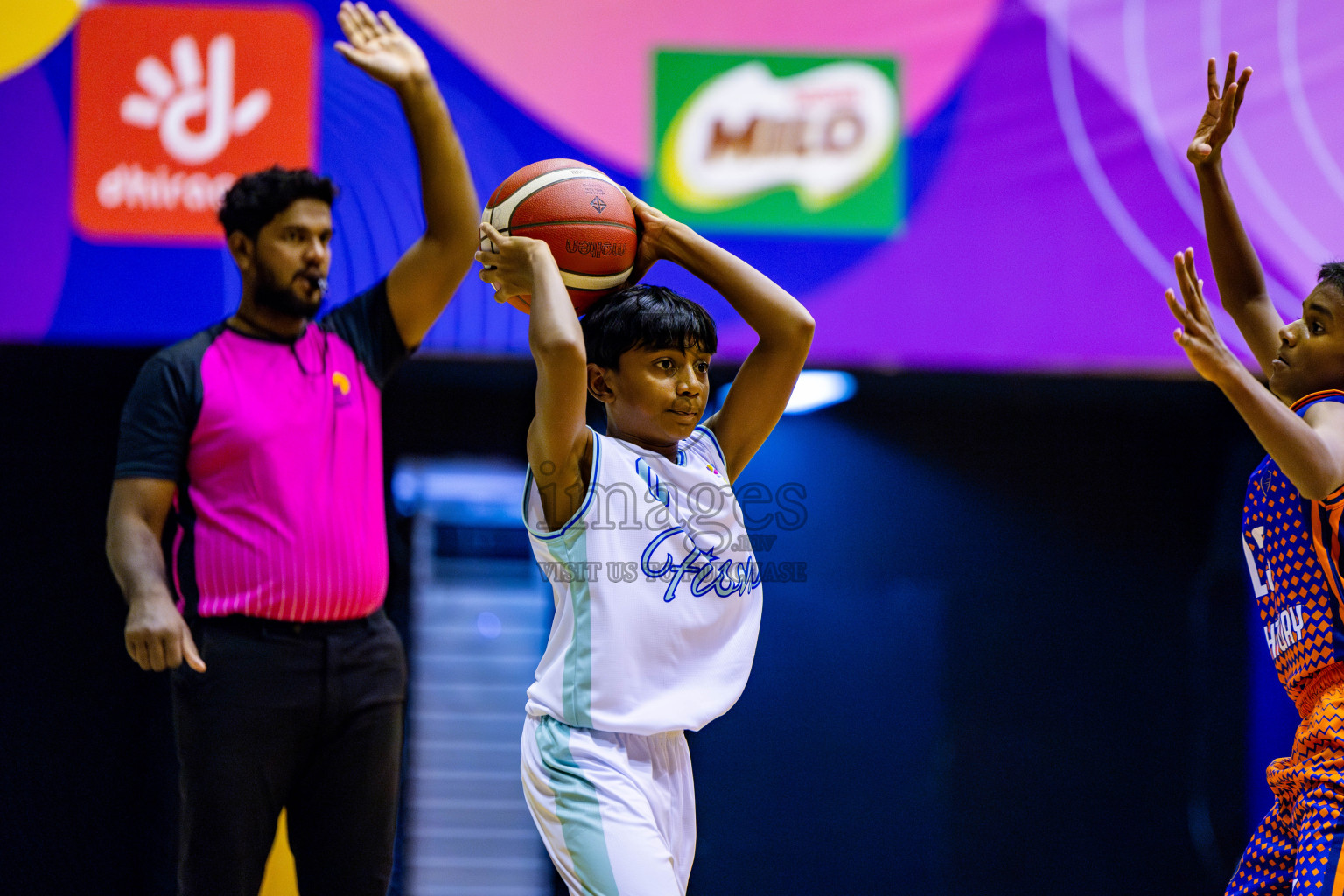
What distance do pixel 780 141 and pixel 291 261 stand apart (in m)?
1.99

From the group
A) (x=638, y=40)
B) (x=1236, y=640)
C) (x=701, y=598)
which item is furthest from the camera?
(x=1236, y=640)

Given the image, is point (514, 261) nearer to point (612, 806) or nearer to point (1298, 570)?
point (612, 806)

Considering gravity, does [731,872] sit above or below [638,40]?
below

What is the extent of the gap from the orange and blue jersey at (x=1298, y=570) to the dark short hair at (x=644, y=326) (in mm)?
1289

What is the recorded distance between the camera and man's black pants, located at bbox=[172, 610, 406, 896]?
2.91m

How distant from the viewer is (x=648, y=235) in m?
2.81

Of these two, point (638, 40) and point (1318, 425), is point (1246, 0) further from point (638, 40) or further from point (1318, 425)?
point (1318, 425)

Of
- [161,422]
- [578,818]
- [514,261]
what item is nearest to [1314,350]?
[514,261]

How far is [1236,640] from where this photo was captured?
5090 millimetres

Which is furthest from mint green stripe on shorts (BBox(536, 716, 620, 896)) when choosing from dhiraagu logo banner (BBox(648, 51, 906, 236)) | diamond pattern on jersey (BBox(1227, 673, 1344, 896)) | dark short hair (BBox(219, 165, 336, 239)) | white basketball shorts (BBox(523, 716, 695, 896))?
dhiraagu logo banner (BBox(648, 51, 906, 236))

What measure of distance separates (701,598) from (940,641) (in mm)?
2858

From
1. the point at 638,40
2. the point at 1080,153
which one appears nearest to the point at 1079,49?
the point at 1080,153

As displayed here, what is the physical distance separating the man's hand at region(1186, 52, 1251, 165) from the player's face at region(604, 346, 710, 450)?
1459mm

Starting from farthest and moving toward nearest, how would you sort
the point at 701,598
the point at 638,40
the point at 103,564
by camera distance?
the point at 103,564
the point at 638,40
the point at 701,598
